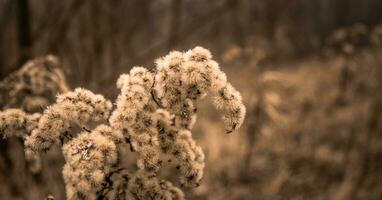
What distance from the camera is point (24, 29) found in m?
4.08

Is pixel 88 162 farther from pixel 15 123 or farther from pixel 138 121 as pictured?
pixel 15 123

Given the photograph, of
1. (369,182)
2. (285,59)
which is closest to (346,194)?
(369,182)

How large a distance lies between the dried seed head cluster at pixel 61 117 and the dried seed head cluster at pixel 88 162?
100 millimetres

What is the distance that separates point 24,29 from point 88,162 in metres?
2.43

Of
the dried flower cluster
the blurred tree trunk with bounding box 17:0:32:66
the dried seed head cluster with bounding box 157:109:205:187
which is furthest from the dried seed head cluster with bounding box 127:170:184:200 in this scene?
the blurred tree trunk with bounding box 17:0:32:66

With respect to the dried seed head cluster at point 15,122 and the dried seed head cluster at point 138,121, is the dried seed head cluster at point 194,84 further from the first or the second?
the dried seed head cluster at point 15,122

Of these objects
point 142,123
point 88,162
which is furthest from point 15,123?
point 142,123

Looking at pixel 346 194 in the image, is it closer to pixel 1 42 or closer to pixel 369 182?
pixel 369 182

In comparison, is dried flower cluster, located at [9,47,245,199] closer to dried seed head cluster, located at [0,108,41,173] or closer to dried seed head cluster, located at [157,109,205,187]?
dried seed head cluster, located at [157,109,205,187]

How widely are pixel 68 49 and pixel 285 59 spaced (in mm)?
16037

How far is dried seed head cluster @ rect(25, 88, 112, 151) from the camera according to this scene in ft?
7.43

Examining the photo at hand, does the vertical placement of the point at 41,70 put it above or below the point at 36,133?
above

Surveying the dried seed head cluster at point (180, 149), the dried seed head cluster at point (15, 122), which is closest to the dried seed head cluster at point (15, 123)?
the dried seed head cluster at point (15, 122)

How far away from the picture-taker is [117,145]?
2.35 meters
